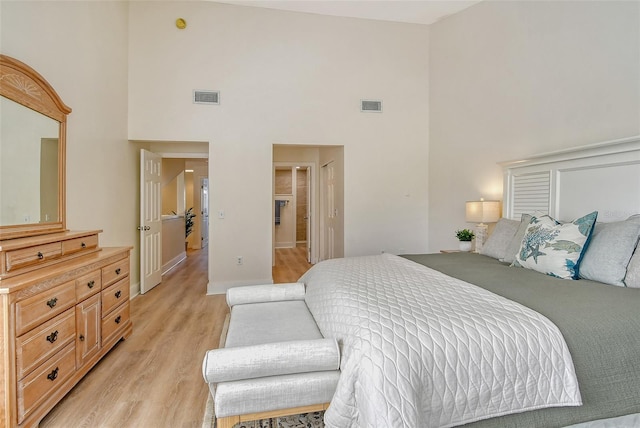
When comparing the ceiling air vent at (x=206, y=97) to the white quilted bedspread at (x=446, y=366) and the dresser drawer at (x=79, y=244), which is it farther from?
the white quilted bedspread at (x=446, y=366)

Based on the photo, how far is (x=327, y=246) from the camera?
18.9ft

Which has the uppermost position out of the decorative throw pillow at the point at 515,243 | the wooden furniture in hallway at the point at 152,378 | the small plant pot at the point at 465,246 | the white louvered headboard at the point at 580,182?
the white louvered headboard at the point at 580,182

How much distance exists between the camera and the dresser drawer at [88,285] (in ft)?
6.70

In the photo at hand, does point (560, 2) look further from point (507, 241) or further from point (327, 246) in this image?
point (327, 246)

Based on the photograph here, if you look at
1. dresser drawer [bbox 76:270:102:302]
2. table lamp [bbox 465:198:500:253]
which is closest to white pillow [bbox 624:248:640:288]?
table lamp [bbox 465:198:500:253]

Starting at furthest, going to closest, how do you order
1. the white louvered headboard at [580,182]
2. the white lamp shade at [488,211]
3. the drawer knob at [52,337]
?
1. the white lamp shade at [488,211]
2. the white louvered headboard at [580,182]
3. the drawer knob at [52,337]

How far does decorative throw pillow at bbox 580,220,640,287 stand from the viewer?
1.83 meters

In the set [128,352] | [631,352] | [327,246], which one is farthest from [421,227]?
[128,352]

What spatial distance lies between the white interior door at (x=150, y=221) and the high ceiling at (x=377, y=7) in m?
2.35

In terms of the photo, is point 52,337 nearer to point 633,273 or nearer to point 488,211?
point 633,273

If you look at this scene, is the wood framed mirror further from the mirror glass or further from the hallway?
the hallway

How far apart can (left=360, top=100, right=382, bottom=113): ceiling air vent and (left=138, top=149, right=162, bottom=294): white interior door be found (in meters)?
3.00

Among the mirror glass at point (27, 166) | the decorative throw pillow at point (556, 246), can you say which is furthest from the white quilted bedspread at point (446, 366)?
the mirror glass at point (27, 166)

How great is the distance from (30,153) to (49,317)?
3.81 ft
